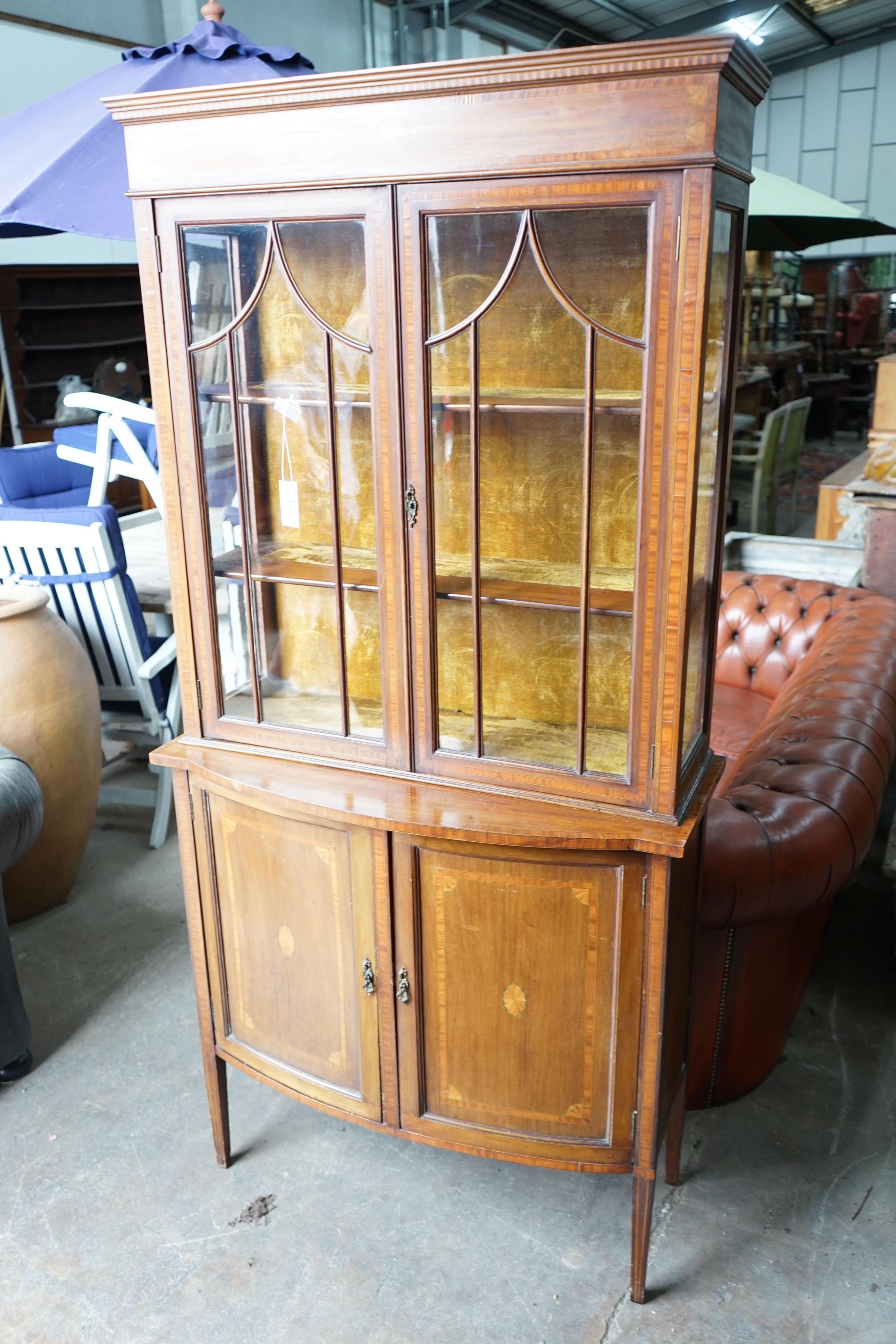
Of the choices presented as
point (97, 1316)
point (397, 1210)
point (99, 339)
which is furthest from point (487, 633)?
point (99, 339)

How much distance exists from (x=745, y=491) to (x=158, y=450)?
15.4ft

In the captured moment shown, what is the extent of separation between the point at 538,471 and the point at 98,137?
5.05 ft

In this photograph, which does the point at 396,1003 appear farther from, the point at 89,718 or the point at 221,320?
the point at 89,718

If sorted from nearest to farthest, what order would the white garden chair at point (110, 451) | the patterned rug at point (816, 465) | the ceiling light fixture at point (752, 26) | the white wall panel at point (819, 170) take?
the white garden chair at point (110, 451) < the patterned rug at point (816, 465) < the ceiling light fixture at point (752, 26) < the white wall panel at point (819, 170)

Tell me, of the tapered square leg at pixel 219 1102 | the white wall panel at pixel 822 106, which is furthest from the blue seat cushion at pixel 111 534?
the white wall panel at pixel 822 106

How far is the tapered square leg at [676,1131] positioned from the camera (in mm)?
1979

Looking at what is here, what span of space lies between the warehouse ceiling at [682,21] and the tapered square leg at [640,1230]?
893 cm

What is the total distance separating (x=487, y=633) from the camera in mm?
1696

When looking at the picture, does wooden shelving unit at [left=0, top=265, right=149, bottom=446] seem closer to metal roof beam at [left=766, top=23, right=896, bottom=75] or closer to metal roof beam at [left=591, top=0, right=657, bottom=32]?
metal roof beam at [left=591, top=0, right=657, bottom=32]

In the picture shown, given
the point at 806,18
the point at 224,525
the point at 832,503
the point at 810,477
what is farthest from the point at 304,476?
the point at 806,18

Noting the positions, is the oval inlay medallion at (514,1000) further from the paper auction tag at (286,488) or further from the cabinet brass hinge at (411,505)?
the paper auction tag at (286,488)

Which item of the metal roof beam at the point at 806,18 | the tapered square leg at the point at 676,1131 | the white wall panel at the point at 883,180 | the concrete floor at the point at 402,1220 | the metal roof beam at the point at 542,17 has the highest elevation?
the metal roof beam at the point at 806,18

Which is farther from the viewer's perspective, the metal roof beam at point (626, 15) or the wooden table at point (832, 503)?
the metal roof beam at point (626, 15)

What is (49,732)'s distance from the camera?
2883 mm
